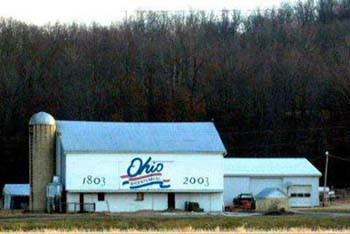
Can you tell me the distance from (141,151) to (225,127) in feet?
111

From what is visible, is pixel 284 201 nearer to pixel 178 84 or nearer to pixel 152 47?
pixel 178 84

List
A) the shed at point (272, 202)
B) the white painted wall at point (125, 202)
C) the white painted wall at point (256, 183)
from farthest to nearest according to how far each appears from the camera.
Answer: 1. the white painted wall at point (256, 183)
2. the white painted wall at point (125, 202)
3. the shed at point (272, 202)

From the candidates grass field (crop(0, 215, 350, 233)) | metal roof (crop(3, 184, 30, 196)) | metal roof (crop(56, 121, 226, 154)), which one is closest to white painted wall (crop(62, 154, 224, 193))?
metal roof (crop(56, 121, 226, 154))

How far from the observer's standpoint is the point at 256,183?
62969mm

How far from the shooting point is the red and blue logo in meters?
54.5

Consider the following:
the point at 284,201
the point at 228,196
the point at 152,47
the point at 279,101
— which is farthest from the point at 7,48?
the point at 284,201

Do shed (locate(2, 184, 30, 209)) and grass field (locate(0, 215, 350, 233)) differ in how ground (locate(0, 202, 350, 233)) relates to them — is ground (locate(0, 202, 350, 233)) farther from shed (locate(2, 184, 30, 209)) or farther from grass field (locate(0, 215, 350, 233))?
shed (locate(2, 184, 30, 209))

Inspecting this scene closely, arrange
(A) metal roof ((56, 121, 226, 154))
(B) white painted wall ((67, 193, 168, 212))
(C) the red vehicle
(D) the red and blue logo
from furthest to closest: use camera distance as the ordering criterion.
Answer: (C) the red vehicle, (D) the red and blue logo, (A) metal roof ((56, 121, 226, 154)), (B) white painted wall ((67, 193, 168, 212))

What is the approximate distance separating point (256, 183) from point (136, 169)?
1192 cm

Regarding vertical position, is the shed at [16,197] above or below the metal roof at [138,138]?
below

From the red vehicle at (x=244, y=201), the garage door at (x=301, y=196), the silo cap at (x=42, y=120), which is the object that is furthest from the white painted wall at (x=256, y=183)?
the silo cap at (x=42, y=120)

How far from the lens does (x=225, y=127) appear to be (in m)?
87.5

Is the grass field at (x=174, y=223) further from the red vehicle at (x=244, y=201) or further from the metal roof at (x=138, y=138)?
the red vehicle at (x=244, y=201)

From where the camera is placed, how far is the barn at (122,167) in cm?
5384
